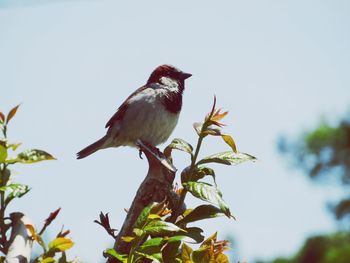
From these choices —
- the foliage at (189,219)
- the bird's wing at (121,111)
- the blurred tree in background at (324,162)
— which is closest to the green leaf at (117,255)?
the foliage at (189,219)

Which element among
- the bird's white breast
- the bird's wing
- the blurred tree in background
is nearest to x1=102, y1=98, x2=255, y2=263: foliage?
the bird's white breast

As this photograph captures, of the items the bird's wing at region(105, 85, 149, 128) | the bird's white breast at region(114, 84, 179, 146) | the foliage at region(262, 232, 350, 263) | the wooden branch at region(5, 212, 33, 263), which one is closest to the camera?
the wooden branch at region(5, 212, 33, 263)

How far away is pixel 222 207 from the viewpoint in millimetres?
1213

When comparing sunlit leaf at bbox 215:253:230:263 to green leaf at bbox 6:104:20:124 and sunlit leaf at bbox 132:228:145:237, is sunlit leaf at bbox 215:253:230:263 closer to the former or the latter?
sunlit leaf at bbox 132:228:145:237

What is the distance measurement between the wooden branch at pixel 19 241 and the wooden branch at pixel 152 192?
0.30 metres

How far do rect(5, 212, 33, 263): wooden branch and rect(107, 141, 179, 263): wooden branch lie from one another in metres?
0.30

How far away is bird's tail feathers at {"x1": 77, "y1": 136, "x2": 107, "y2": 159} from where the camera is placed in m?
4.00

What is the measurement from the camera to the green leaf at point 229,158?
51.2 inches

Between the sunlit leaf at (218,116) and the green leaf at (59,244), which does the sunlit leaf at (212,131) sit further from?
the green leaf at (59,244)

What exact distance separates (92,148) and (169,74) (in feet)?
2.74

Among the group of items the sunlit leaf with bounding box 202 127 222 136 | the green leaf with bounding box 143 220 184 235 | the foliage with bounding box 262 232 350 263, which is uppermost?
the foliage with bounding box 262 232 350 263

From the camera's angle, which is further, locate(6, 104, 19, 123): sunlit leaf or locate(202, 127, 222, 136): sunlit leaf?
locate(202, 127, 222, 136): sunlit leaf

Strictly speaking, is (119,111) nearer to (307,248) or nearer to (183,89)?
(183,89)

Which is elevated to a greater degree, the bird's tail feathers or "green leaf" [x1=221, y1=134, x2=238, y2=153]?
the bird's tail feathers
